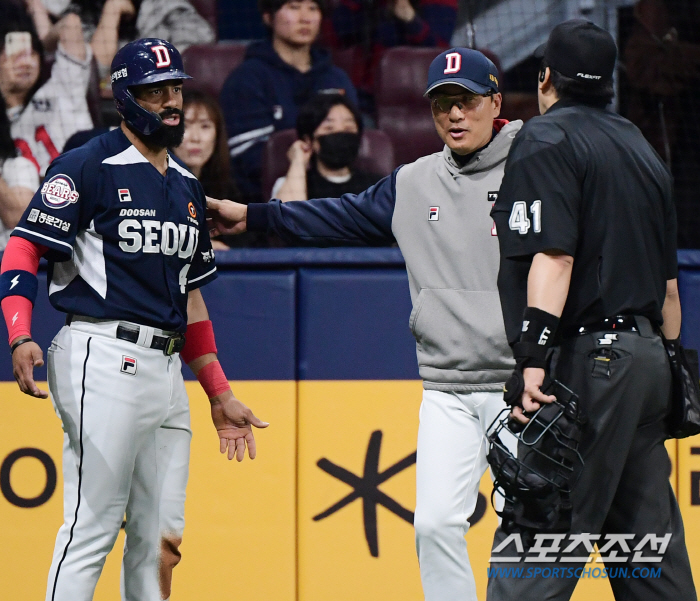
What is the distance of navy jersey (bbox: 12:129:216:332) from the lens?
284 cm

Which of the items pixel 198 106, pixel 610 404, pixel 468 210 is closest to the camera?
pixel 610 404

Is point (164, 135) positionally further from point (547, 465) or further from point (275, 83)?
point (275, 83)

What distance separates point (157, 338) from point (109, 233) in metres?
0.35

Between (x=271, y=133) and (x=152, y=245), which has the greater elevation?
(x=271, y=133)

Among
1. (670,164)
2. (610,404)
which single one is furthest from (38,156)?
(610,404)

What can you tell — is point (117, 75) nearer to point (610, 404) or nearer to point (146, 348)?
point (146, 348)

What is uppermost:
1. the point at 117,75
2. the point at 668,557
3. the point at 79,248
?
the point at 117,75

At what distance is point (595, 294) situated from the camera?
2410mm

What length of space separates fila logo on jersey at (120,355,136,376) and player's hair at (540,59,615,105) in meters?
1.47

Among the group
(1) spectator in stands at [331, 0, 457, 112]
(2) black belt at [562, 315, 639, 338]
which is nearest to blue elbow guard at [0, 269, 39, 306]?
(2) black belt at [562, 315, 639, 338]

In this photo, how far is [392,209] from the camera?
3.28 meters

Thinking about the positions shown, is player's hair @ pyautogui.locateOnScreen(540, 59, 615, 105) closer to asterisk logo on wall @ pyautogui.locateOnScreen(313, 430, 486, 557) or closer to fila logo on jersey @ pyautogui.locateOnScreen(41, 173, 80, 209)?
fila logo on jersey @ pyautogui.locateOnScreen(41, 173, 80, 209)

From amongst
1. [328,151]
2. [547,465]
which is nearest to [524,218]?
[547,465]

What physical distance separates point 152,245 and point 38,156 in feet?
9.94
